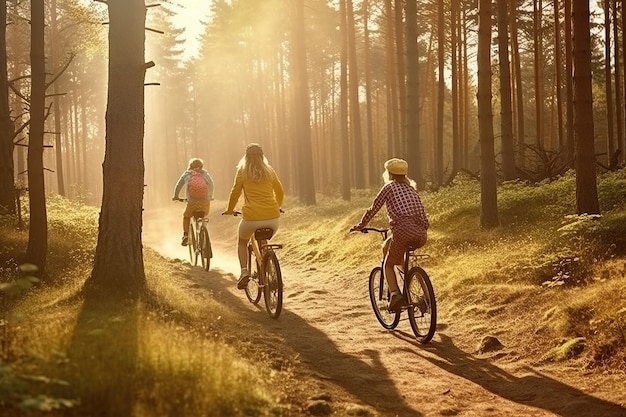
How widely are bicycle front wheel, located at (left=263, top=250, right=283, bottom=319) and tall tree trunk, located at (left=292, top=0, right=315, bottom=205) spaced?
17.2 metres

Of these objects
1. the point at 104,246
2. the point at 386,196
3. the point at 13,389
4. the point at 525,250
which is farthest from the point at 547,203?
the point at 13,389

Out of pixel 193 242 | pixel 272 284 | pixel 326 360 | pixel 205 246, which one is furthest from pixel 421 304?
pixel 193 242

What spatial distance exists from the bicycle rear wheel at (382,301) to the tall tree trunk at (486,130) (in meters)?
4.72

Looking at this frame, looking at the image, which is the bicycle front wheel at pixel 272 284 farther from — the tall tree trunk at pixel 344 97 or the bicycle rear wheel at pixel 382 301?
the tall tree trunk at pixel 344 97

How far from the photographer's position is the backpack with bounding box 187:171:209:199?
1339cm

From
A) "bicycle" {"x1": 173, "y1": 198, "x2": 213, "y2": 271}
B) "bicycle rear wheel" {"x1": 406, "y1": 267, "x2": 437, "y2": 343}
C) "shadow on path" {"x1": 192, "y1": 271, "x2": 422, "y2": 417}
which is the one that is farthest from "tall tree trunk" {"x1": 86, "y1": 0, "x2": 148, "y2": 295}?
"bicycle" {"x1": 173, "y1": 198, "x2": 213, "y2": 271}

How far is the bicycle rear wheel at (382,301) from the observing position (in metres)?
8.24

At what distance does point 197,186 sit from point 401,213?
280 inches

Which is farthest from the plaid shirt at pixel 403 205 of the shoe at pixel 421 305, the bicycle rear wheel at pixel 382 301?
the bicycle rear wheel at pixel 382 301

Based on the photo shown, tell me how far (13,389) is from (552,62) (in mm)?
48976

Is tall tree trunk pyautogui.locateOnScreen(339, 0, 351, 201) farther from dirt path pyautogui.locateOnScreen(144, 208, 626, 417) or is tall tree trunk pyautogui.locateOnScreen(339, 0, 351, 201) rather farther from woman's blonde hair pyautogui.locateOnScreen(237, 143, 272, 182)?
woman's blonde hair pyautogui.locateOnScreen(237, 143, 272, 182)

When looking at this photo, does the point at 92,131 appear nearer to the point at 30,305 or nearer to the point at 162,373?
the point at 30,305

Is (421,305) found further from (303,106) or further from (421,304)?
(303,106)

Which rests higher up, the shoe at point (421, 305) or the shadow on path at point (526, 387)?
the shoe at point (421, 305)
